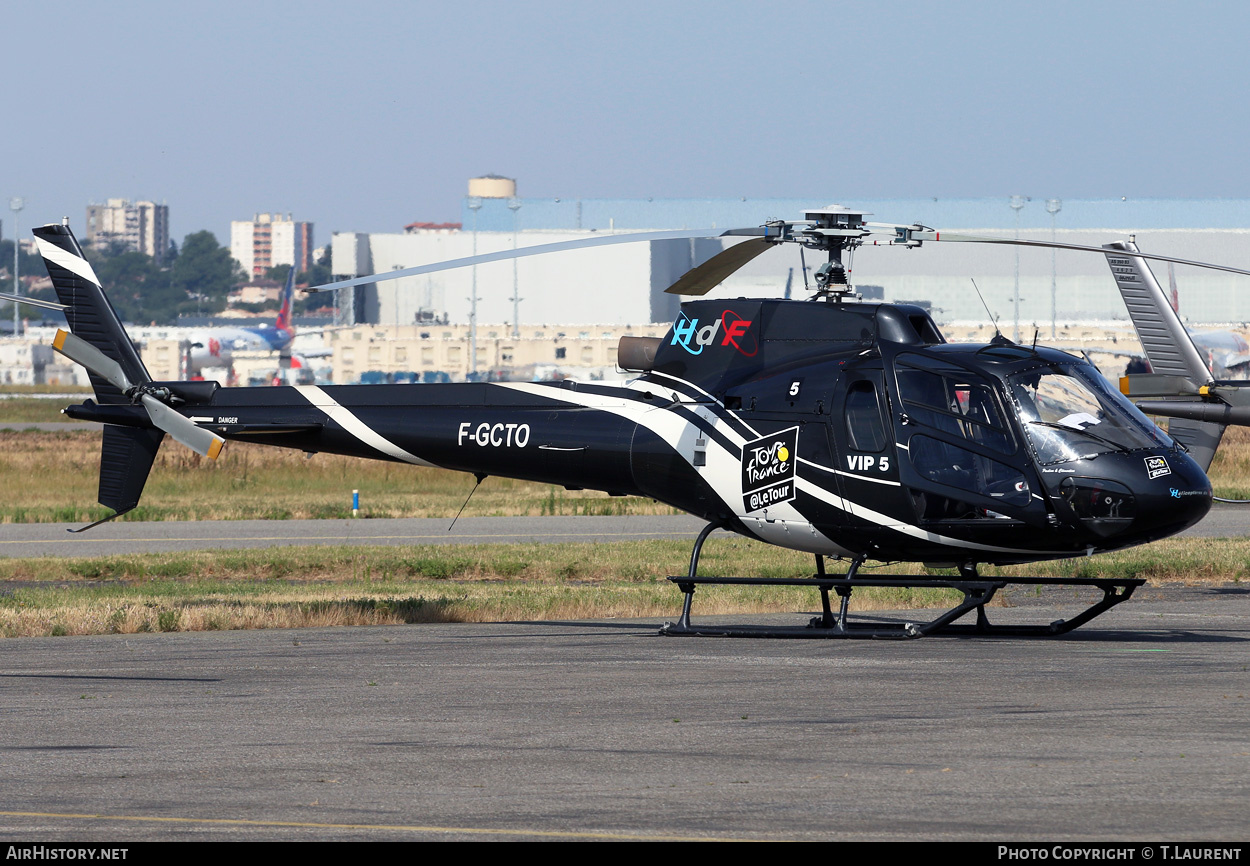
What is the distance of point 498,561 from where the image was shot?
916 inches

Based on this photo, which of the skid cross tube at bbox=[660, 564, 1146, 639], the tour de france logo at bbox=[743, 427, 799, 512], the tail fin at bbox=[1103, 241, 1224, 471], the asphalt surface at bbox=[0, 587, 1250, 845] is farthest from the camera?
the tail fin at bbox=[1103, 241, 1224, 471]

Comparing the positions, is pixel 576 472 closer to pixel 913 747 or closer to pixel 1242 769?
pixel 913 747

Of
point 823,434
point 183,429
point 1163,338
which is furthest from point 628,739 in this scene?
point 1163,338

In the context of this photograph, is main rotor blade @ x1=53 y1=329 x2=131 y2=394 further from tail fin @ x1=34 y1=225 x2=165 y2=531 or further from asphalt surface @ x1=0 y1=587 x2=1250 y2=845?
asphalt surface @ x1=0 y1=587 x2=1250 y2=845

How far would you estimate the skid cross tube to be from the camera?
13430 mm

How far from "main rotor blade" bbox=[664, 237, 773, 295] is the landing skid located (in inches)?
95.7

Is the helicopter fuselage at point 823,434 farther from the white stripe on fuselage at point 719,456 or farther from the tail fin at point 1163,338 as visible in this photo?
the tail fin at point 1163,338

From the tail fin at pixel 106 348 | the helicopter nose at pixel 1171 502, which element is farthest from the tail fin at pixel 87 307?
the helicopter nose at pixel 1171 502

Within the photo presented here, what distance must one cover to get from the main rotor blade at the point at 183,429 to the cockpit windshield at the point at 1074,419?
7.73 metres

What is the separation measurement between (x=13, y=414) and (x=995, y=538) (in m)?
79.7

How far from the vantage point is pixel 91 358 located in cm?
1608

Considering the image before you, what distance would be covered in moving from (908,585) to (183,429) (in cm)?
774

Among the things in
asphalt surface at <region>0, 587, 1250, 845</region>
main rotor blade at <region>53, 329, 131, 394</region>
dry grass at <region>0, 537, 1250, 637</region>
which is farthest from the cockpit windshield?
main rotor blade at <region>53, 329, 131, 394</region>

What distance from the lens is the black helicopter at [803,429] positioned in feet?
42.3
